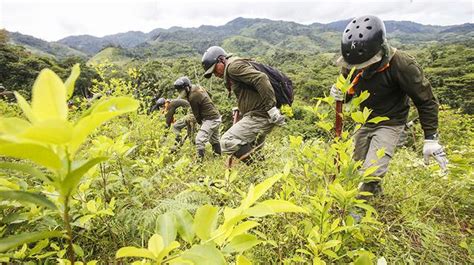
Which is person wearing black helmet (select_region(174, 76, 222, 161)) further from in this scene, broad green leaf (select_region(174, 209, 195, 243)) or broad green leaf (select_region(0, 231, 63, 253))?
broad green leaf (select_region(0, 231, 63, 253))

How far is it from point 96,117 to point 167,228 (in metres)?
0.32

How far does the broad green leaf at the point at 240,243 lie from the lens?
0.61 meters

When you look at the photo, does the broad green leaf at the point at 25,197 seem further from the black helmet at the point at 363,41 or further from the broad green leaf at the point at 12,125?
the black helmet at the point at 363,41

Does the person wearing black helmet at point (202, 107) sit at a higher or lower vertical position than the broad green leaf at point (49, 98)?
lower

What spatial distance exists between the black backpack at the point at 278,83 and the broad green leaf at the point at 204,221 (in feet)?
11.4

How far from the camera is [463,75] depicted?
41.8 metres

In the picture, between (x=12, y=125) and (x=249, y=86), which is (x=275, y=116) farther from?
(x=12, y=125)

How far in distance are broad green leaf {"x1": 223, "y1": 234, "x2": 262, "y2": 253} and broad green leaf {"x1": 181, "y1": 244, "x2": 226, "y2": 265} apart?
0.12m

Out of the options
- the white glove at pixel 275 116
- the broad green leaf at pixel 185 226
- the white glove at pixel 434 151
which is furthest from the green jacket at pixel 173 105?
the broad green leaf at pixel 185 226

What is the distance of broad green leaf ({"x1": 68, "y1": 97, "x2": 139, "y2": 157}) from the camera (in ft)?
1.33

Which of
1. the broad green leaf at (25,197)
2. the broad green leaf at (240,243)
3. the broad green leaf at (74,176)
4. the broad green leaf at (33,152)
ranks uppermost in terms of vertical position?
the broad green leaf at (33,152)

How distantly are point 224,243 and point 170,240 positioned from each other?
108mm

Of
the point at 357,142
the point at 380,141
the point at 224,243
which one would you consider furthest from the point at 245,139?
the point at 224,243

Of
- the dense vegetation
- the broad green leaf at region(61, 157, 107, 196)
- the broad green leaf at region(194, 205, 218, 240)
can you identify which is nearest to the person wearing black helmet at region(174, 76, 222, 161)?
the dense vegetation
